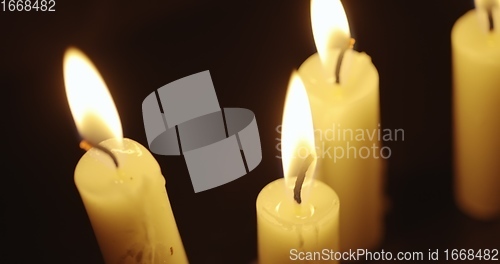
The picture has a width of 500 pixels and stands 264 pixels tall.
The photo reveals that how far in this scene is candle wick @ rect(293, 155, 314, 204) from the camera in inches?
26.7

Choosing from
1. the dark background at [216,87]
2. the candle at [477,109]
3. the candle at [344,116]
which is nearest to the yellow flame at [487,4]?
the candle at [477,109]

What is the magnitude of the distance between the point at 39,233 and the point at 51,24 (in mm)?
243

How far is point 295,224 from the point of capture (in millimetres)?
679

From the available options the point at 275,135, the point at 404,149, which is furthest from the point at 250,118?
the point at 404,149

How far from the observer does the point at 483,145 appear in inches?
34.2

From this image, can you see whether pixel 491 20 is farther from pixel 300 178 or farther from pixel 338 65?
pixel 300 178

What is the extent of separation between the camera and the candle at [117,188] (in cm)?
69

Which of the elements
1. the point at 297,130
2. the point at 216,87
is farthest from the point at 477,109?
the point at 216,87

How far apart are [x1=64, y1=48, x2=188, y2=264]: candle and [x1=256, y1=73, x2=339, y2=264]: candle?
3.2 inches

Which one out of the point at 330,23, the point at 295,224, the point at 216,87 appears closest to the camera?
the point at 295,224

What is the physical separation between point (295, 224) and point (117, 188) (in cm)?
14

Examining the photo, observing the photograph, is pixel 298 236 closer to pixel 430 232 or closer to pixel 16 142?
pixel 430 232

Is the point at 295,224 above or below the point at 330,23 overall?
below

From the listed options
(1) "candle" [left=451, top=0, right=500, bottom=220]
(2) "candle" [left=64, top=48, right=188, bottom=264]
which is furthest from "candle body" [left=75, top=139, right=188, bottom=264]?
(1) "candle" [left=451, top=0, right=500, bottom=220]
